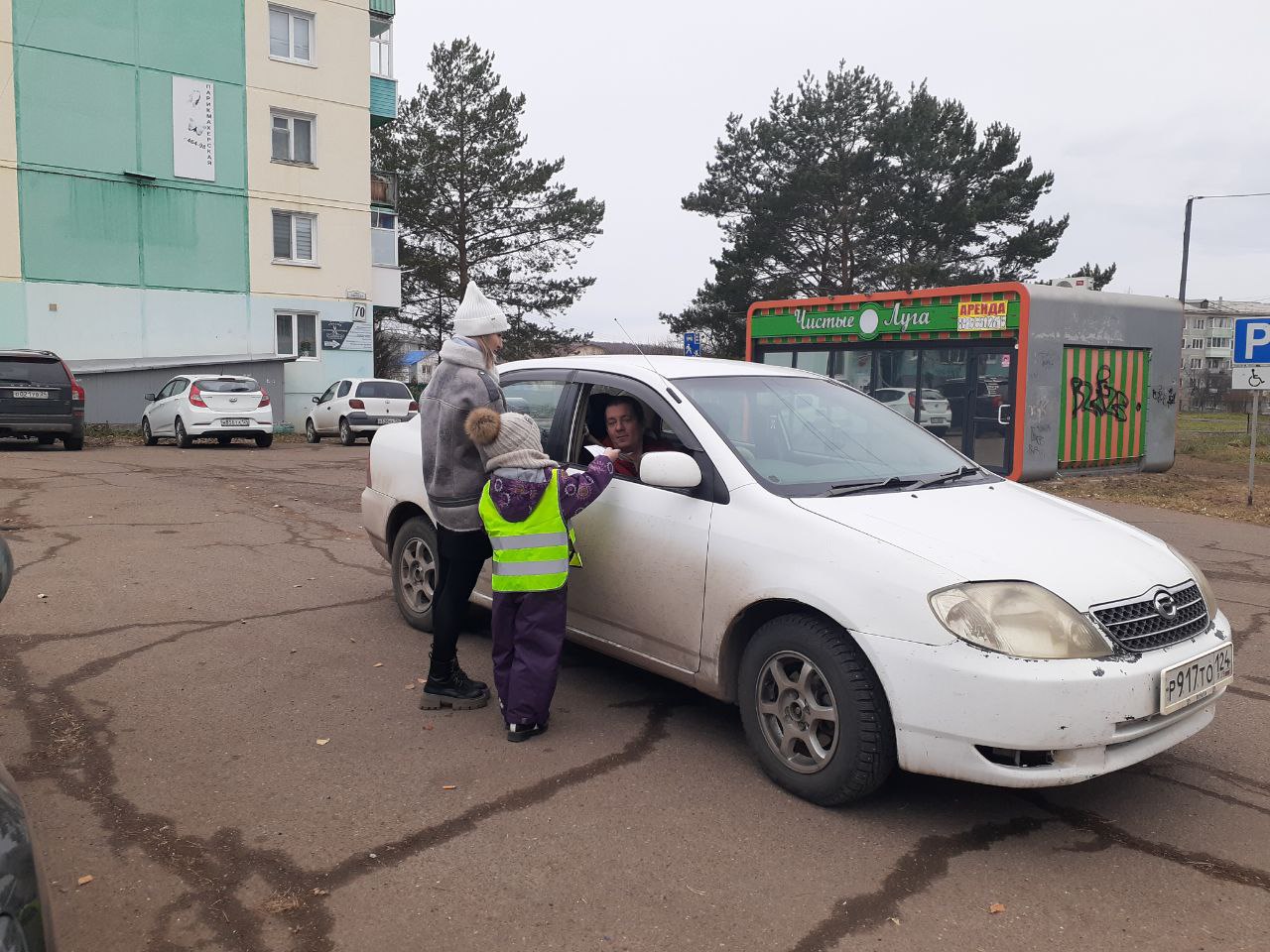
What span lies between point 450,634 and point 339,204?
26700mm

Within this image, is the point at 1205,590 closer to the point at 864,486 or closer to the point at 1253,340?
the point at 864,486

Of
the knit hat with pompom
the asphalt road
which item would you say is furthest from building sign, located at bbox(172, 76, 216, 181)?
the knit hat with pompom

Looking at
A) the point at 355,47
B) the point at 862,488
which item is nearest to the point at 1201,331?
the point at 355,47

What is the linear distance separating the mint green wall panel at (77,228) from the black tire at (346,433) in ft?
24.4

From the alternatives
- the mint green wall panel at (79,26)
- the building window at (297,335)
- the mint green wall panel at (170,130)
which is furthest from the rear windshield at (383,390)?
the mint green wall panel at (79,26)

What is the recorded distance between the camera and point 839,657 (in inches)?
141

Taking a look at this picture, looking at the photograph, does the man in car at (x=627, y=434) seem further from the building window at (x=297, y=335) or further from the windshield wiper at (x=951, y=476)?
the building window at (x=297, y=335)

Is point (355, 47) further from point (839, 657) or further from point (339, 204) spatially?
point (839, 657)

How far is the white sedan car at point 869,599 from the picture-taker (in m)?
3.35

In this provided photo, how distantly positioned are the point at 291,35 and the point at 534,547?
1116 inches

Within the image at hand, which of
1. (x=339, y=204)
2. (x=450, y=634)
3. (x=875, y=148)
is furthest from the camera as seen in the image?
(x=875, y=148)

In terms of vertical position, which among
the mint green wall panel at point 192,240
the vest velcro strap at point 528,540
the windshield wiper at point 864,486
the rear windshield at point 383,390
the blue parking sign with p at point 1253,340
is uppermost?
the mint green wall panel at point 192,240

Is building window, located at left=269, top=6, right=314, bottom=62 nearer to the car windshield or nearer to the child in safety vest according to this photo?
the car windshield

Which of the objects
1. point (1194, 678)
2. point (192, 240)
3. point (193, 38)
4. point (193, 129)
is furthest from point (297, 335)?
point (1194, 678)
